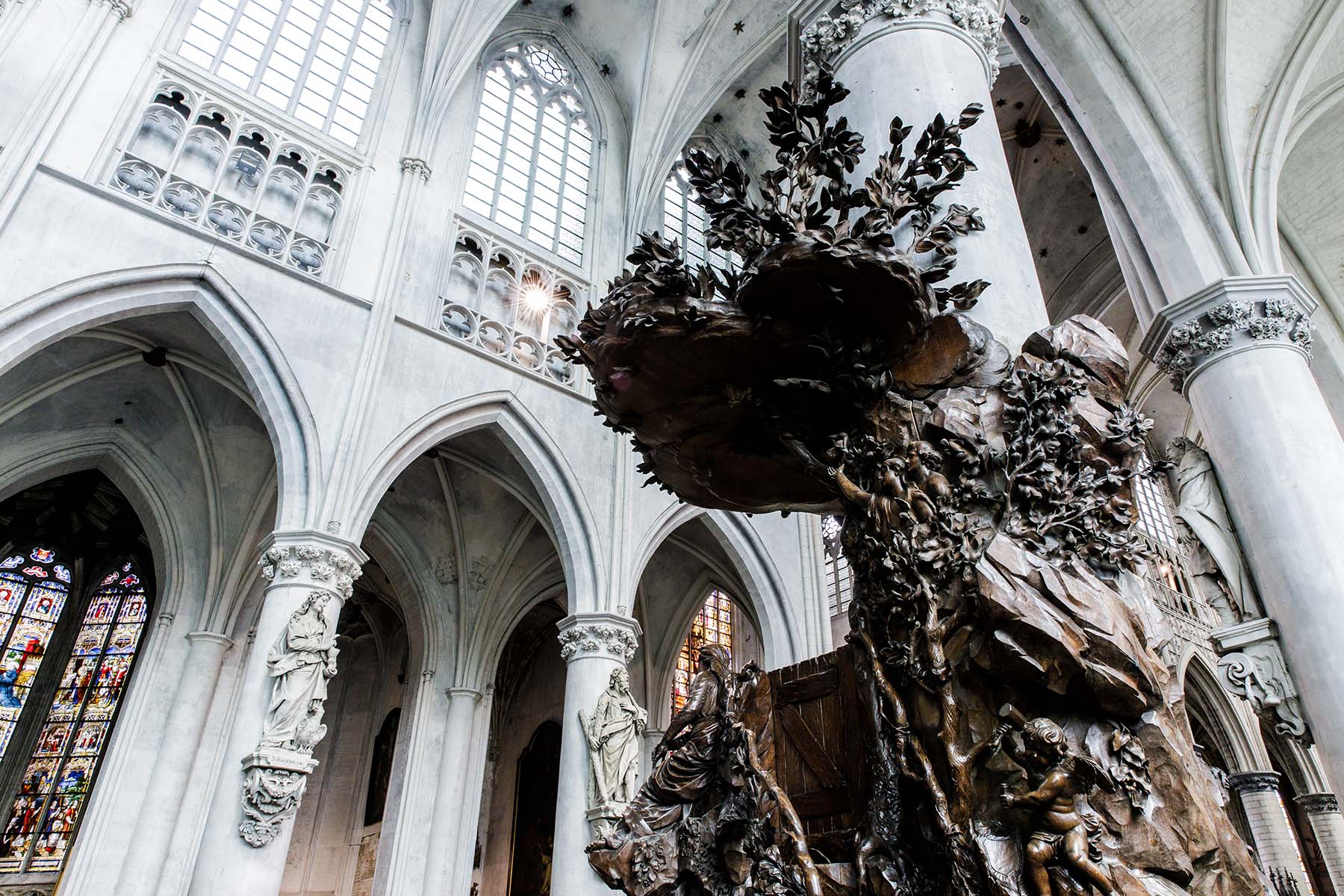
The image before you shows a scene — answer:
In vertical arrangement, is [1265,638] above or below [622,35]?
below

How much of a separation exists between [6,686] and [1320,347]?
18740 mm

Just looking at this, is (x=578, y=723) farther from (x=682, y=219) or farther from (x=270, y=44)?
(x=270, y=44)

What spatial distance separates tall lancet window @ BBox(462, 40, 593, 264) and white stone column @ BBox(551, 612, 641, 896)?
16.9 feet

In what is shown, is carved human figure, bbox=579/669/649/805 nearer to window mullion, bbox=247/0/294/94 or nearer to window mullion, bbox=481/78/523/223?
window mullion, bbox=481/78/523/223

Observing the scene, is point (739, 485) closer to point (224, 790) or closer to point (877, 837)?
point (877, 837)

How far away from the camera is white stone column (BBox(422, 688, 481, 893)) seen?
35.9 feet

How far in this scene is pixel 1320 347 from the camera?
10.9 metres

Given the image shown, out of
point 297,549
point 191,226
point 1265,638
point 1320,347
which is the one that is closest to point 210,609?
point 297,549

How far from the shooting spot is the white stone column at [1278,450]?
5613mm

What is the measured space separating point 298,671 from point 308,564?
951 millimetres

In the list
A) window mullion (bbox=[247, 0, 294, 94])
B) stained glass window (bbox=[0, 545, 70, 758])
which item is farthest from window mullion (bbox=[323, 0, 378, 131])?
stained glass window (bbox=[0, 545, 70, 758])

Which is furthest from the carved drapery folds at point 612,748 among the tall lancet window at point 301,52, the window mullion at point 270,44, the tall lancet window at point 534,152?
the window mullion at point 270,44

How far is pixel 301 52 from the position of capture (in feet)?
35.3

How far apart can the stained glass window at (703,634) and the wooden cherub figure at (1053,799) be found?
1374 centimetres
